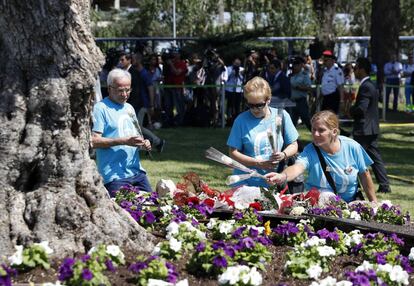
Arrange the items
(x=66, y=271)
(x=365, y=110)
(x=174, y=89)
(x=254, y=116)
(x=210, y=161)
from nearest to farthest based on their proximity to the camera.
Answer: (x=66, y=271) → (x=254, y=116) → (x=365, y=110) → (x=210, y=161) → (x=174, y=89)

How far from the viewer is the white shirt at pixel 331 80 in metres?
22.3

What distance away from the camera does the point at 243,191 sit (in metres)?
7.43

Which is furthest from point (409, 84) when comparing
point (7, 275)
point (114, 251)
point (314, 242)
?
point (7, 275)

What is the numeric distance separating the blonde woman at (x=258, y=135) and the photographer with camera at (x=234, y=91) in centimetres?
1549

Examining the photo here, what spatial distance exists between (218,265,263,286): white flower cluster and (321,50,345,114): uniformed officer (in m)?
17.3

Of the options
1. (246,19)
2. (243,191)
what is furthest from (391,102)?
(246,19)

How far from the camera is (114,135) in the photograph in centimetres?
822

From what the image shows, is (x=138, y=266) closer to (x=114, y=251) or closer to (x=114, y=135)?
(x=114, y=251)

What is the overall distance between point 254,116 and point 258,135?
0.19 m

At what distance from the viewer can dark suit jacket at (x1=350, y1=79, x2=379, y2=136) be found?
12.4m

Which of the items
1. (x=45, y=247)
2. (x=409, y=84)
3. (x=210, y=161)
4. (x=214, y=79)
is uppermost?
(x=45, y=247)

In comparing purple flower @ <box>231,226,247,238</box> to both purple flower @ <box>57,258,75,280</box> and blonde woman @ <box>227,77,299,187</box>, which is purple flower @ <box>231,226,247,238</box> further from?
blonde woman @ <box>227,77,299,187</box>

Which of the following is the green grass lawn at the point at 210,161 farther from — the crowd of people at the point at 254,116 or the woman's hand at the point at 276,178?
the woman's hand at the point at 276,178

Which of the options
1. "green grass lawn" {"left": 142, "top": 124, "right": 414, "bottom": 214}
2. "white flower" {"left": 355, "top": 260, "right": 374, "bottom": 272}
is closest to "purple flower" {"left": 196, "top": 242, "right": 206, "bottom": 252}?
"white flower" {"left": 355, "top": 260, "right": 374, "bottom": 272}
